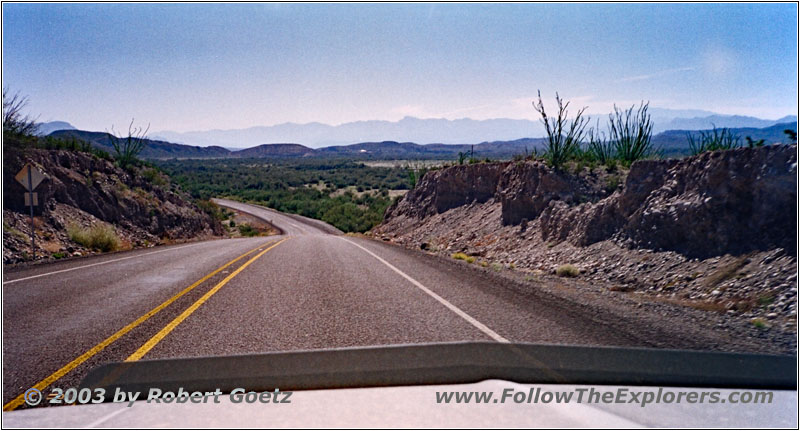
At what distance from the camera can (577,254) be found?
48.0 feet

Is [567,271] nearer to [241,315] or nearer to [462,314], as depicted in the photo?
[462,314]

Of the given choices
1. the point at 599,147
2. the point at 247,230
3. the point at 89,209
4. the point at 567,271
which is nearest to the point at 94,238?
the point at 89,209

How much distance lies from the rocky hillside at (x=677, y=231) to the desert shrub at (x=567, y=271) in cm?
6

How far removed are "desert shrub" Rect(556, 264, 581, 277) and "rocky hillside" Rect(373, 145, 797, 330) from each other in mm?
56

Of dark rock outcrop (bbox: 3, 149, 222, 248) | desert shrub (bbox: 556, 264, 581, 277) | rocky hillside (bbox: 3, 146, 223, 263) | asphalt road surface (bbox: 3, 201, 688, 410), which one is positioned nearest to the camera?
asphalt road surface (bbox: 3, 201, 688, 410)

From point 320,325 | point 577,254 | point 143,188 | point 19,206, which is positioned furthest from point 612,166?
point 143,188

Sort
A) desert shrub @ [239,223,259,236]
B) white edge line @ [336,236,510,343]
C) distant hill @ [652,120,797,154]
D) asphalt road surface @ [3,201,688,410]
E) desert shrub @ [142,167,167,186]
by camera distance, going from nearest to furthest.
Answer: asphalt road surface @ [3,201,688,410] → white edge line @ [336,236,510,343] → distant hill @ [652,120,797,154] → desert shrub @ [142,167,167,186] → desert shrub @ [239,223,259,236]

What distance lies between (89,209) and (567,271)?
988 inches

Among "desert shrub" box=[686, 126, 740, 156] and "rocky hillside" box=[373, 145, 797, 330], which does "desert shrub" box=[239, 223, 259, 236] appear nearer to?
"rocky hillside" box=[373, 145, 797, 330]

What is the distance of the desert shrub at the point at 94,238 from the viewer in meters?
22.5

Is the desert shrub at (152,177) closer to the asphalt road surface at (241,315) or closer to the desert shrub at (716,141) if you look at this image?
the asphalt road surface at (241,315)

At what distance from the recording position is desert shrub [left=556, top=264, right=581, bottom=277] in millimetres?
13203

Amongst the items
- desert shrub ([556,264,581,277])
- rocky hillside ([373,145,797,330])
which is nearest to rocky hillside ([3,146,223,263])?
rocky hillside ([373,145,797,330])

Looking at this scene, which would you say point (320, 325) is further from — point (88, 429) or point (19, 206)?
point (19, 206)
